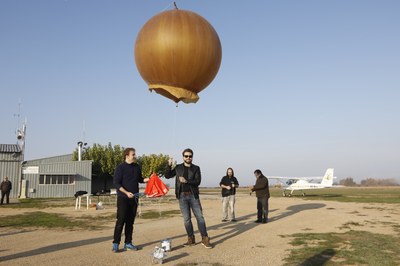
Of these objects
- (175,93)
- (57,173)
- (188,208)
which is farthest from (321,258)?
(57,173)

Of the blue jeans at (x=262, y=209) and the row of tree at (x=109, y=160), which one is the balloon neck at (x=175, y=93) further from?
Result: the row of tree at (x=109, y=160)

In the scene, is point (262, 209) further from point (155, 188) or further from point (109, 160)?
point (109, 160)

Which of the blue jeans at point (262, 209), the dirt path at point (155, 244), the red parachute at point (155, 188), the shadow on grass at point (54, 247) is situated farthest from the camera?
the red parachute at point (155, 188)

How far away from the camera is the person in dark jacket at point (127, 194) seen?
6645mm

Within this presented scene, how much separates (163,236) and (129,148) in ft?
9.02

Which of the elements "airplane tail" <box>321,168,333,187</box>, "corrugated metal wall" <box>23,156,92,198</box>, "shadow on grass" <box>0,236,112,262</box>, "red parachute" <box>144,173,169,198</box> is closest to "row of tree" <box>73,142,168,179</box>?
"corrugated metal wall" <box>23,156,92,198</box>

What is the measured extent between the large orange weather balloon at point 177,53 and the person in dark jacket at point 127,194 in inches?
62.8

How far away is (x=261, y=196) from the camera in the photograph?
39.2 ft

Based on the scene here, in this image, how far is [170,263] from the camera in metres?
5.57

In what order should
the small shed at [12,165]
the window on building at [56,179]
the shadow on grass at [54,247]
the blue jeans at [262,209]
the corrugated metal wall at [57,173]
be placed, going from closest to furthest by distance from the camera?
the shadow on grass at [54,247]
the blue jeans at [262,209]
the small shed at [12,165]
the corrugated metal wall at [57,173]
the window on building at [56,179]

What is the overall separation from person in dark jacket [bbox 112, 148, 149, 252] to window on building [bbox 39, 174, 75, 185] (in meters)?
30.1

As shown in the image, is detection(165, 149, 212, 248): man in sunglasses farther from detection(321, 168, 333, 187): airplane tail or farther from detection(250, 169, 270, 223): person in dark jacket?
detection(321, 168, 333, 187): airplane tail

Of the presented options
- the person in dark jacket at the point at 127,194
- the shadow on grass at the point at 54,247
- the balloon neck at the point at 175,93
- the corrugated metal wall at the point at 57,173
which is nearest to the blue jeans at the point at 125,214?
the person in dark jacket at the point at 127,194

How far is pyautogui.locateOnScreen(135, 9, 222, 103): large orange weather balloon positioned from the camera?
6.27 metres
